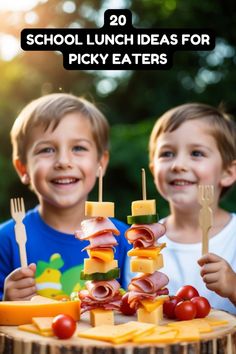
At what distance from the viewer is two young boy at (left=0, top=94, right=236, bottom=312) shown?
3676 millimetres

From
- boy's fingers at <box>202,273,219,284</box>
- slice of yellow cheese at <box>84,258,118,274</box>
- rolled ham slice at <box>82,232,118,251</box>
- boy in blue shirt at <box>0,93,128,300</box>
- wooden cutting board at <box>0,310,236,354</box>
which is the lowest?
wooden cutting board at <box>0,310,236,354</box>

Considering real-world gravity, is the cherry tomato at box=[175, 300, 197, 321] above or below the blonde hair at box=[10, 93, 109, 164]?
below

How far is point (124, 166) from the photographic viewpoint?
7207mm

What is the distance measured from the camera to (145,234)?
8.84ft

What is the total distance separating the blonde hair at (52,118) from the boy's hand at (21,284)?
3.41 feet

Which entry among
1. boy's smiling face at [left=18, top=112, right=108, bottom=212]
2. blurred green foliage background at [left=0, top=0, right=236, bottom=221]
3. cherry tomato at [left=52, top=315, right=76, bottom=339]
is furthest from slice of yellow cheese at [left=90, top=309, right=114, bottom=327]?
blurred green foliage background at [left=0, top=0, right=236, bottom=221]

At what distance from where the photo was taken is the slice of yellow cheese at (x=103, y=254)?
103 inches

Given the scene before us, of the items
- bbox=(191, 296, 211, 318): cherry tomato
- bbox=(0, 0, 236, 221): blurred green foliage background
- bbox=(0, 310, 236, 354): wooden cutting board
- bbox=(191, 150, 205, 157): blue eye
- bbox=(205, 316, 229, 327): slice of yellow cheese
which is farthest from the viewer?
bbox=(0, 0, 236, 221): blurred green foliage background

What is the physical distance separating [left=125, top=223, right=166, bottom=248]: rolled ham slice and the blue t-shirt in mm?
978

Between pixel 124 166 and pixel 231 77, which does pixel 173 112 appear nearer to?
pixel 124 166

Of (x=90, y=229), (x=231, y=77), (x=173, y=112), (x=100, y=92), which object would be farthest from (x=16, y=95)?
(x=90, y=229)

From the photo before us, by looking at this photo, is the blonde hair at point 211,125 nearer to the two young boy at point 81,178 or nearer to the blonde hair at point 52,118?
the two young boy at point 81,178

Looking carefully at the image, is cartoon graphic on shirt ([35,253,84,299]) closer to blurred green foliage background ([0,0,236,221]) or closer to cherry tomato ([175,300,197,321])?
cherry tomato ([175,300,197,321])

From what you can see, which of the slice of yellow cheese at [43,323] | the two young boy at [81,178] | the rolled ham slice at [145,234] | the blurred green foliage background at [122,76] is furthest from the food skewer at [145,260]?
the blurred green foliage background at [122,76]
